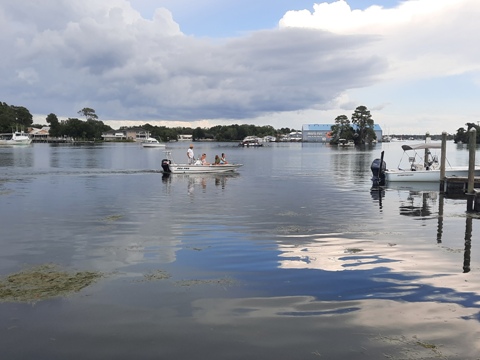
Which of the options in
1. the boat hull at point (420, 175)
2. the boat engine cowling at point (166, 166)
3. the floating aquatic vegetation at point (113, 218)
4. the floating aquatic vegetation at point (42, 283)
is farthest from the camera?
the boat engine cowling at point (166, 166)

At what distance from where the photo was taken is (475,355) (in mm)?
7984

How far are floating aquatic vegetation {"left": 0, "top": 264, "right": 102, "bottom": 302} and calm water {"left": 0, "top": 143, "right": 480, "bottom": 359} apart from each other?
1.46ft

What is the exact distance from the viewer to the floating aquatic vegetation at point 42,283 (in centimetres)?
1098

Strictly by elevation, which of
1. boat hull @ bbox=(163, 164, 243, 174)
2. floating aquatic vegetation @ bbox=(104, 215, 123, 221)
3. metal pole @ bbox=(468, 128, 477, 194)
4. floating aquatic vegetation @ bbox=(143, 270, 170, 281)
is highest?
metal pole @ bbox=(468, 128, 477, 194)

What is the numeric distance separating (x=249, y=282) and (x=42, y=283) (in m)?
5.56

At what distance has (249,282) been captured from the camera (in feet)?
39.6

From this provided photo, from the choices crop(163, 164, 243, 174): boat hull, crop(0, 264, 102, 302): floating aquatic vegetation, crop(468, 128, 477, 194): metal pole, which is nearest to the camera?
crop(0, 264, 102, 302): floating aquatic vegetation

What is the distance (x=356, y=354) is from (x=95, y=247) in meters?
11.0

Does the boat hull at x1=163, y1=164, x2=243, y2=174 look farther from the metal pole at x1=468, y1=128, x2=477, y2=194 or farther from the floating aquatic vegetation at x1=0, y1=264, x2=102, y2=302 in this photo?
the floating aquatic vegetation at x1=0, y1=264, x2=102, y2=302

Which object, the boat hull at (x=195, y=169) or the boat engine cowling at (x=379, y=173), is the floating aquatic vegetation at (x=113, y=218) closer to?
the boat engine cowling at (x=379, y=173)

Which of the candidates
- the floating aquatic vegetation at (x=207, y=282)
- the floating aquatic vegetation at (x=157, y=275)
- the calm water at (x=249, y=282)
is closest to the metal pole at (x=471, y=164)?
the calm water at (x=249, y=282)

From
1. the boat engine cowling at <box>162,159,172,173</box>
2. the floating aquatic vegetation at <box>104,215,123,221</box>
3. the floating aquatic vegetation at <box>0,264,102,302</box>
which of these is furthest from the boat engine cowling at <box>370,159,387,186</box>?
the floating aquatic vegetation at <box>0,264,102,302</box>

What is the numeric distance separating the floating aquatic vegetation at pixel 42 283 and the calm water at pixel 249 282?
45 cm

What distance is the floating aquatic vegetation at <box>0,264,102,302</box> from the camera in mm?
10977
